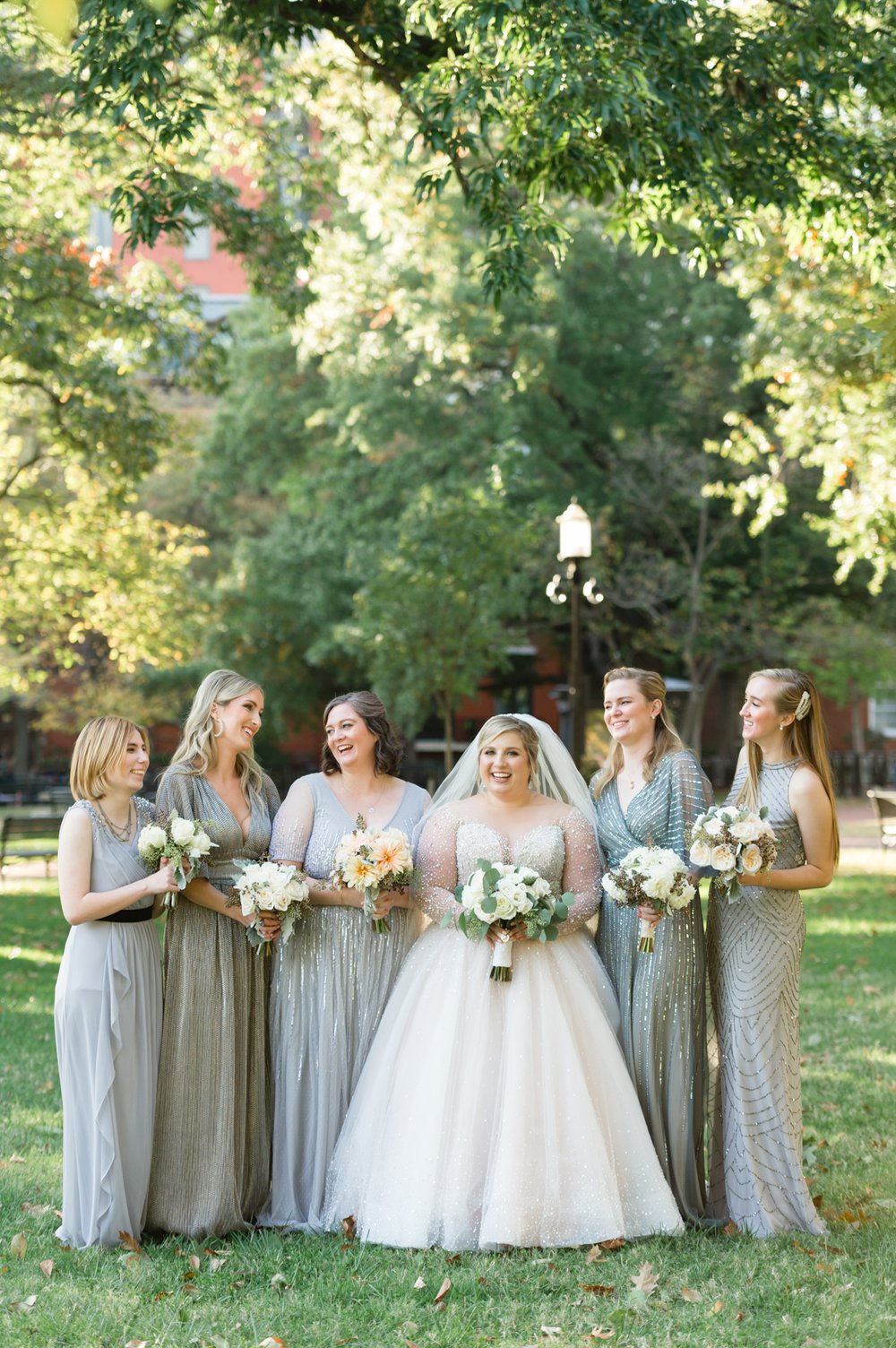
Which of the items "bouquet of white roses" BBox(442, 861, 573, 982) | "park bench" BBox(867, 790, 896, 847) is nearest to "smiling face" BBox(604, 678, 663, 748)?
"bouquet of white roses" BBox(442, 861, 573, 982)

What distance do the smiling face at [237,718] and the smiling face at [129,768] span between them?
1.12ft

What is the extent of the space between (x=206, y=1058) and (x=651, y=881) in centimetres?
204

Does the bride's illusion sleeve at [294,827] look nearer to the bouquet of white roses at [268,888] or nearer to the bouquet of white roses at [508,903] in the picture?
the bouquet of white roses at [268,888]

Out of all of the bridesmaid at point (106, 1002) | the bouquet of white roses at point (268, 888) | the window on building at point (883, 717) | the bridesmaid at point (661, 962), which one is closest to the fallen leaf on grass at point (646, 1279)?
the bridesmaid at point (661, 962)

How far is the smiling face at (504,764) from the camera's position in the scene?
5863mm

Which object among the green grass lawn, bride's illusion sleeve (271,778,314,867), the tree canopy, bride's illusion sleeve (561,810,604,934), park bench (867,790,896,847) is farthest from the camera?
park bench (867,790,896,847)

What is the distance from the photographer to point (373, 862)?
222 inches

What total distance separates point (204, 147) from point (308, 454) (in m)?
14.5

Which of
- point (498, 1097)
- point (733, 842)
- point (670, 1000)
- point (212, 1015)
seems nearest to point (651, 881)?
point (733, 842)

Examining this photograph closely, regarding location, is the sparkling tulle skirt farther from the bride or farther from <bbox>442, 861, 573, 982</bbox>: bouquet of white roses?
<bbox>442, 861, 573, 982</bbox>: bouquet of white roses

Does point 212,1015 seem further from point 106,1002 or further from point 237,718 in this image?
point 237,718

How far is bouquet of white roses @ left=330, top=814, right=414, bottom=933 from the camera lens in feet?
18.5

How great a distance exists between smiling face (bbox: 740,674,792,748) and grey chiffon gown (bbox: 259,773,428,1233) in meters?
1.55

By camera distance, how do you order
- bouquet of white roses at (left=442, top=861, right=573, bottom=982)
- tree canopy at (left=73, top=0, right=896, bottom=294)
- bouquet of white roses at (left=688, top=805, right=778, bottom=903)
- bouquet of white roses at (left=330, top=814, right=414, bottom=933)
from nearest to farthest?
bouquet of white roses at (left=688, top=805, right=778, bottom=903), bouquet of white roses at (left=442, top=861, right=573, bottom=982), bouquet of white roses at (left=330, top=814, right=414, bottom=933), tree canopy at (left=73, top=0, right=896, bottom=294)
